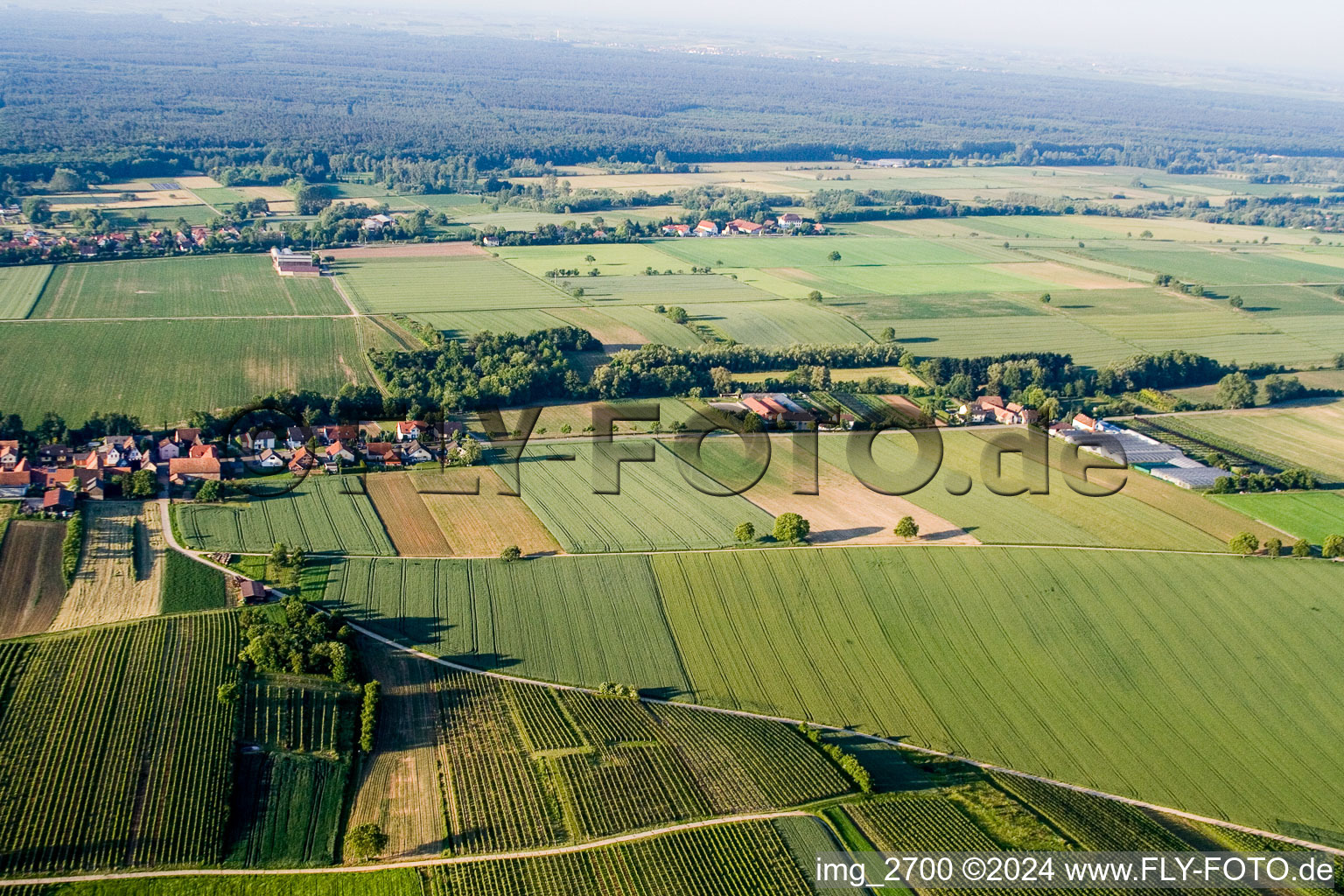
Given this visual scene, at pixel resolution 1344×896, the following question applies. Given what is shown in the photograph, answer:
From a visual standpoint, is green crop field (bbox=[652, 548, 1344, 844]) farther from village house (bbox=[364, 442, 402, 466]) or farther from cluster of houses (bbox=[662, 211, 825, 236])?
cluster of houses (bbox=[662, 211, 825, 236])

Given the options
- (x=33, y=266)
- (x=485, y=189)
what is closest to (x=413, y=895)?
(x=33, y=266)

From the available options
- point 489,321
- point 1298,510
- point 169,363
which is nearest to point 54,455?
point 169,363

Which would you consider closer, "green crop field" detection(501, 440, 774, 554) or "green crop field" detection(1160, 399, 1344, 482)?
"green crop field" detection(501, 440, 774, 554)

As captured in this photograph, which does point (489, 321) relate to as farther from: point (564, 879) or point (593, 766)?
point (564, 879)

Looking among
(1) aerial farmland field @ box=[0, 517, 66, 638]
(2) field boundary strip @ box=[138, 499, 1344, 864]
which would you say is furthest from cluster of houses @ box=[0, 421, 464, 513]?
(2) field boundary strip @ box=[138, 499, 1344, 864]

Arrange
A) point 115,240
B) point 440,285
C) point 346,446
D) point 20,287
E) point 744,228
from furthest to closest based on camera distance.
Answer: point 744,228 < point 115,240 < point 440,285 < point 20,287 < point 346,446

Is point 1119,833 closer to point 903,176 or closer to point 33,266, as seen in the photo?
point 33,266
